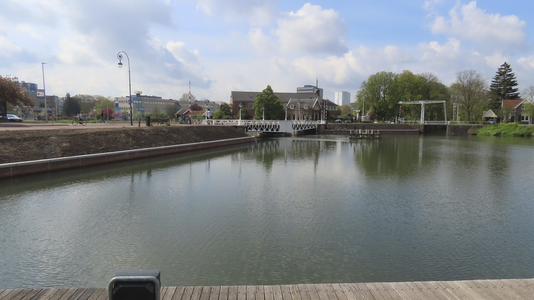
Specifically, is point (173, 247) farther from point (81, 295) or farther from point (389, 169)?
point (389, 169)

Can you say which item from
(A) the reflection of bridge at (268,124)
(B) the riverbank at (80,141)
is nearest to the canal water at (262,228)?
(B) the riverbank at (80,141)

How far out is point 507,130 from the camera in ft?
195

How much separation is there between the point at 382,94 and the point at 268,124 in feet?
122

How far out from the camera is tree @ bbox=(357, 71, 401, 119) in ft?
251

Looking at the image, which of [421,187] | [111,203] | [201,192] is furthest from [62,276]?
[421,187]

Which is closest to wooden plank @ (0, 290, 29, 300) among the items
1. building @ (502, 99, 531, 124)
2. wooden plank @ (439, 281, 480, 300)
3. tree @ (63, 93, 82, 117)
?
wooden plank @ (439, 281, 480, 300)

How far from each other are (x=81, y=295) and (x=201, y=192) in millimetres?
10596

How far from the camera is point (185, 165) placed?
80.6ft

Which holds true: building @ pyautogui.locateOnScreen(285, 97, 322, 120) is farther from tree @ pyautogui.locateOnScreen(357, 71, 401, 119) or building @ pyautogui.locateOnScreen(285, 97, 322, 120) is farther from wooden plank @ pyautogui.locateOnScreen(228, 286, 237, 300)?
wooden plank @ pyautogui.locateOnScreen(228, 286, 237, 300)

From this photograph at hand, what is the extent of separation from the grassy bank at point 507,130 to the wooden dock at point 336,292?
66757mm

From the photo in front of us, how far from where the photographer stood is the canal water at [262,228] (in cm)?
759

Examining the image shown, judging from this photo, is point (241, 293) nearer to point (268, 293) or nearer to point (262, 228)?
point (268, 293)

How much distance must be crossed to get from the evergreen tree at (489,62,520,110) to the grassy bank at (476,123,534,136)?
17378mm

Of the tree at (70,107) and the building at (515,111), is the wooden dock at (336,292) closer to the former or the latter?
the building at (515,111)
